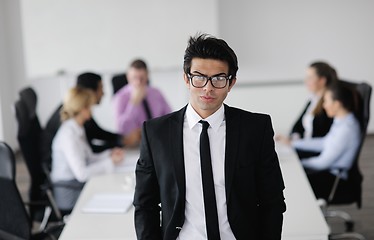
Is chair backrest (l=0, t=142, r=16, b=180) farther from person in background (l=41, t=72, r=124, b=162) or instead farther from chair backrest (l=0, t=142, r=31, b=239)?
person in background (l=41, t=72, r=124, b=162)

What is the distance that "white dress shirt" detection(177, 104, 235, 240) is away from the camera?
6.46 ft

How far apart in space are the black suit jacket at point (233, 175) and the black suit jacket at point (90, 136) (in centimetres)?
210

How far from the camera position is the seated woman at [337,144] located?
3875 mm

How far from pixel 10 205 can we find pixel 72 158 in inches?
27.5

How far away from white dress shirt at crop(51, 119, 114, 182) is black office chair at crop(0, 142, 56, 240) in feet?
2.13

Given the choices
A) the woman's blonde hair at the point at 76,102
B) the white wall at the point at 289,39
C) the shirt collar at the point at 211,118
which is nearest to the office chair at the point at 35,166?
the woman's blonde hair at the point at 76,102

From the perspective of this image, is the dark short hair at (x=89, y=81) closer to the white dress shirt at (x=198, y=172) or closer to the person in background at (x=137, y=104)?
the person in background at (x=137, y=104)

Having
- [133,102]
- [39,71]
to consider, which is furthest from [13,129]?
[133,102]

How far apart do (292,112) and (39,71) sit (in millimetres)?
2982

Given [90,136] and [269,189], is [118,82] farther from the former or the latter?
[269,189]

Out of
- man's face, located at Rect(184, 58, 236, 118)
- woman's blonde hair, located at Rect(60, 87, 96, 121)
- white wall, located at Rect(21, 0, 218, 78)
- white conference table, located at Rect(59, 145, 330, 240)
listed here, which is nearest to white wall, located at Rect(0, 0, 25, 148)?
white wall, located at Rect(21, 0, 218, 78)

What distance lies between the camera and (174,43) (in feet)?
21.0

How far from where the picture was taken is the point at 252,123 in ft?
6.51

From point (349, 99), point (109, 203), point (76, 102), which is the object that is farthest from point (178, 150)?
point (349, 99)
